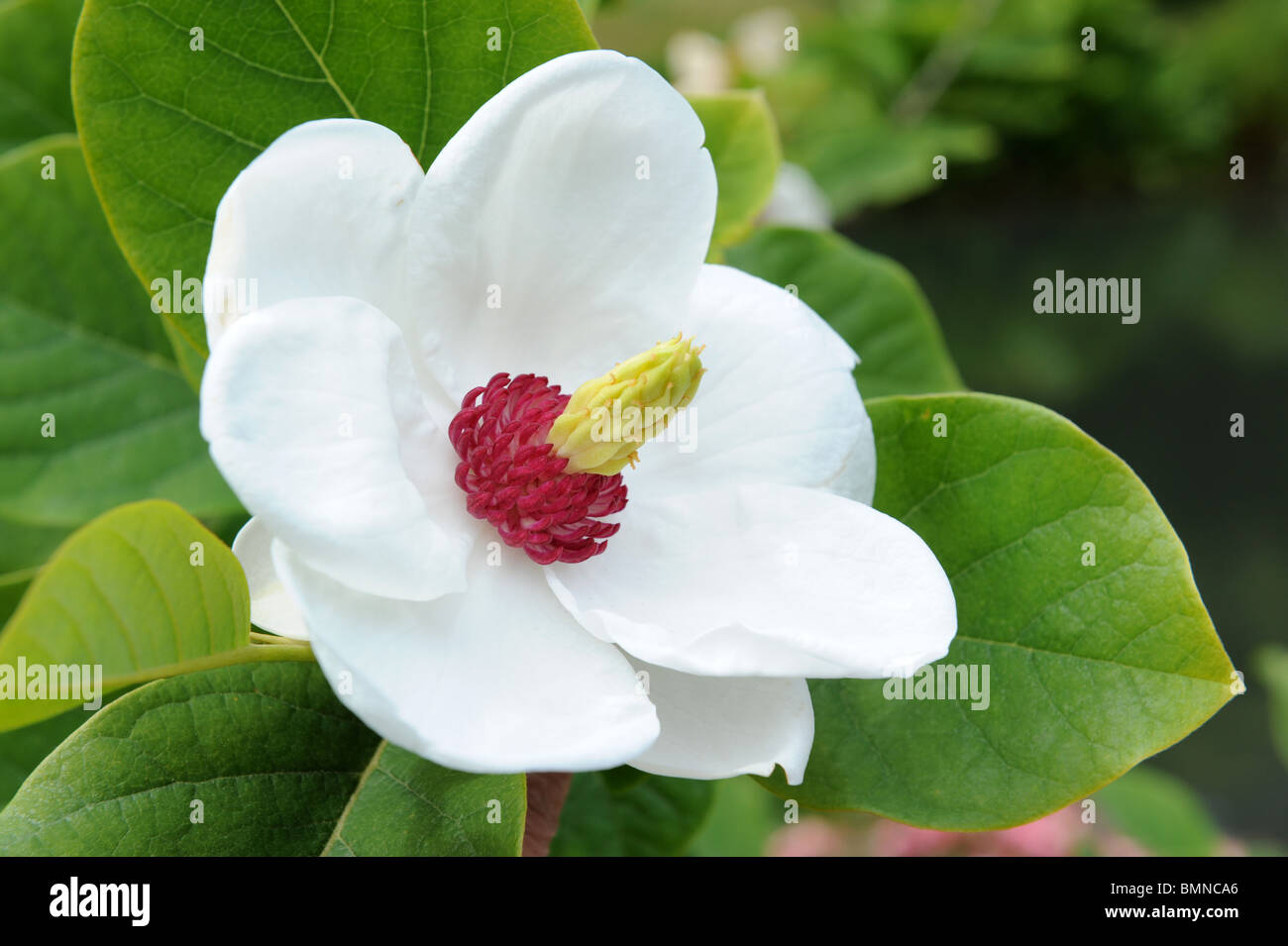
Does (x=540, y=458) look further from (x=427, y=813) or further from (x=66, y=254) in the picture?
(x=66, y=254)

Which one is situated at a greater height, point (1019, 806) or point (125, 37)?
point (125, 37)

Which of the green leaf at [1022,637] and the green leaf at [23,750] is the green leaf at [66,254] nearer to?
the green leaf at [23,750]

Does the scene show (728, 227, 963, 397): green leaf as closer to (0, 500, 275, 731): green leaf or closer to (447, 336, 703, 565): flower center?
(447, 336, 703, 565): flower center

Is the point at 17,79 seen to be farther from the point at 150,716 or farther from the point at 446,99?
the point at 150,716

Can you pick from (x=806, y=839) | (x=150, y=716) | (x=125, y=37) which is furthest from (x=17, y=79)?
(x=806, y=839)

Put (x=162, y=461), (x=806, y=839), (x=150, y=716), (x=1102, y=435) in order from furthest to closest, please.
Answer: (x=1102, y=435) < (x=806, y=839) < (x=162, y=461) < (x=150, y=716)

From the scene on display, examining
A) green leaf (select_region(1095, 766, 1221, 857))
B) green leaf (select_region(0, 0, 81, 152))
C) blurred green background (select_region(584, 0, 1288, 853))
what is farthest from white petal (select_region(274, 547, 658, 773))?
green leaf (select_region(1095, 766, 1221, 857))

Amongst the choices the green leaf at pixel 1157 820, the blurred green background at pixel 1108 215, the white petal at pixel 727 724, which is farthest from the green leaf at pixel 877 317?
the green leaf at pixel 1157 820
